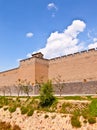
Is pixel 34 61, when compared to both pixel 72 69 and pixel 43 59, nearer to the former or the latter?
pixel 43 59

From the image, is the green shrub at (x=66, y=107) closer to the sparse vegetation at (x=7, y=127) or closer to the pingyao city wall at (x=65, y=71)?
the sparse vegetation at (x=7, y=127)

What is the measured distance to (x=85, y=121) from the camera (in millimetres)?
16219

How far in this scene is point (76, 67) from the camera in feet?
128

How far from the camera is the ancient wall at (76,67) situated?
36.4 meters

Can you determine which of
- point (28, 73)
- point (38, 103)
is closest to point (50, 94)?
point (38, 103)

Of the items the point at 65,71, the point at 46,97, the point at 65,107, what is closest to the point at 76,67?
the point at 65,71

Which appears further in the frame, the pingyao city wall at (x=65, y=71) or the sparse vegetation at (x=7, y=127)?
the pingyao city wall at (x=65, y=71)

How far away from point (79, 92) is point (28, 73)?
15185 millimetres

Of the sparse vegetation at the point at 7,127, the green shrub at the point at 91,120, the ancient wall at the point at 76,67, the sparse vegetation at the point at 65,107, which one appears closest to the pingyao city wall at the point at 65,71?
the ancient wall at the point at 76,67

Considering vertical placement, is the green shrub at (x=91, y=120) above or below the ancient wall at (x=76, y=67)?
below

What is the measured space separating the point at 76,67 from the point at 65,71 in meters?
2.37

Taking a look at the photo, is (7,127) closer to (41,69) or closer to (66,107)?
(66,107)

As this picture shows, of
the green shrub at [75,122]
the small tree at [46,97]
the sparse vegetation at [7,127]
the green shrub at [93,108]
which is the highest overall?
the small tree at [46,97]

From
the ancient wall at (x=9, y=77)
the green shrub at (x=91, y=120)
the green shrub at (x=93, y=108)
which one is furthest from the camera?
the ancient wall at (x=9, y=77)
